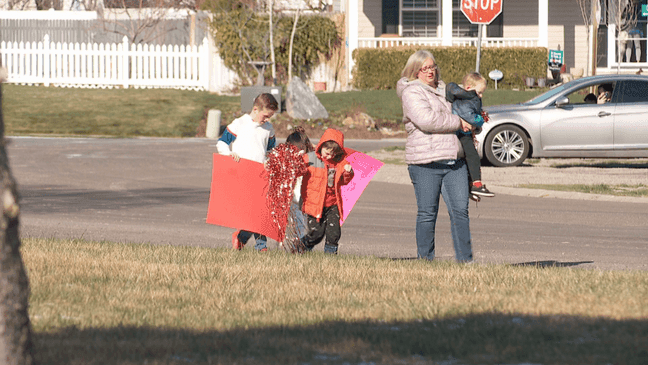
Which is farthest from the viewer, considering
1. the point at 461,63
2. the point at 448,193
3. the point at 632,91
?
the point at 461,63

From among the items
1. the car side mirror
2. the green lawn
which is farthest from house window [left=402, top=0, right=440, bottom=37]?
the car side mirror

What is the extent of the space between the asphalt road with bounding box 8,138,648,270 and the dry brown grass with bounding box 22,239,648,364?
1.72 meters

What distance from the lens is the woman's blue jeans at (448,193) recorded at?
7.15 meters

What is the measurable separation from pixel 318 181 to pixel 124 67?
23.4 meters

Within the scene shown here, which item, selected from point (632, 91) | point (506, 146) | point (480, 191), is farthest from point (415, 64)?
point (632, 91)

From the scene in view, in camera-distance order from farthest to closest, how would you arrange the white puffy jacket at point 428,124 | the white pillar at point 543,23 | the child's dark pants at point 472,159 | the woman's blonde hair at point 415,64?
1. the white pillar at point 543,23
2. the child's dark pants at point 472,159
3. the woman's blonde hair at point 415,64
4. the white puffy jacket at point 428,124

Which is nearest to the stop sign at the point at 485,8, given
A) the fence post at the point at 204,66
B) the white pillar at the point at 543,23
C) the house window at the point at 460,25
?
the white pillar at the point at 543,23

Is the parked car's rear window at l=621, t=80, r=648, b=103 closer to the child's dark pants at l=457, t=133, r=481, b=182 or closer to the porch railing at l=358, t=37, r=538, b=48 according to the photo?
the child's dark pants at l=457, t=133, r=481, b=182

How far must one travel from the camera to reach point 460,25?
33156mm

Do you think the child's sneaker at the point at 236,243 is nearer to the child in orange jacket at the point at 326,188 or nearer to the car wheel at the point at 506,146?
the child in orange jacket at the point at 326,188

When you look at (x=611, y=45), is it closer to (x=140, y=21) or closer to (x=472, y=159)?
(x=140, y=21)

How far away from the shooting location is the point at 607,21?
1271 inches

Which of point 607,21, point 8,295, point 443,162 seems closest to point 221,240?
point 443,162

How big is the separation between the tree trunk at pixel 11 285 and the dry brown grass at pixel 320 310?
0.44m
